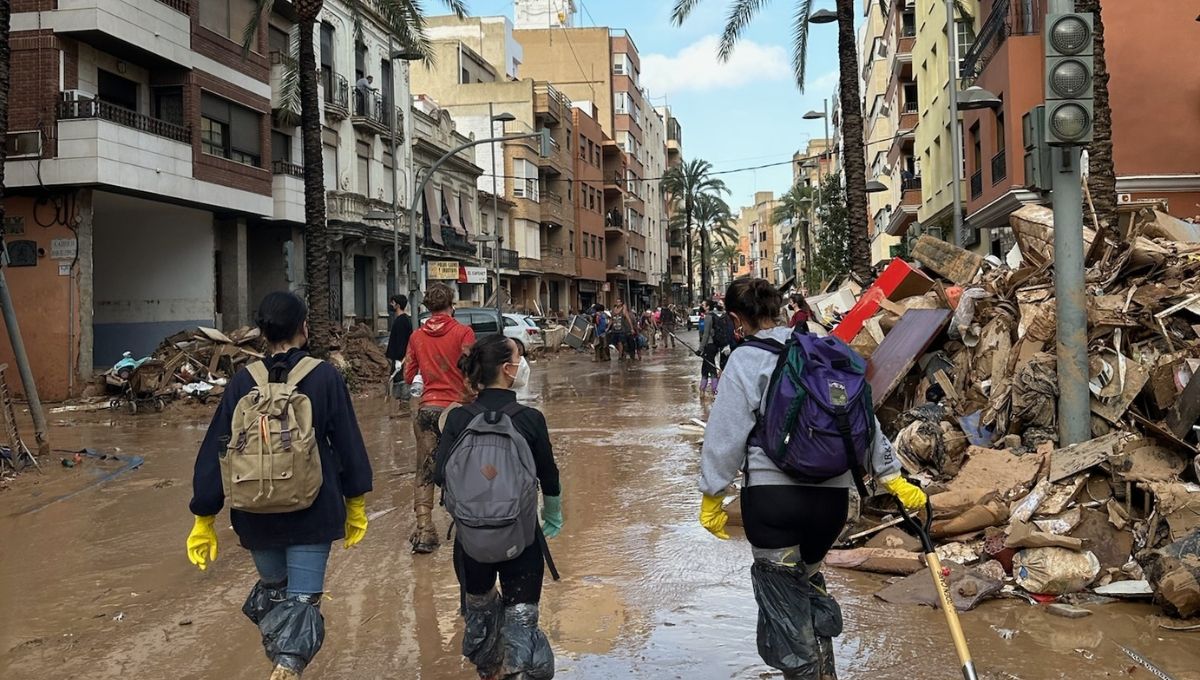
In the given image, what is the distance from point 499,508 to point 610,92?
236 ft

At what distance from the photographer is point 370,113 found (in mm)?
31500

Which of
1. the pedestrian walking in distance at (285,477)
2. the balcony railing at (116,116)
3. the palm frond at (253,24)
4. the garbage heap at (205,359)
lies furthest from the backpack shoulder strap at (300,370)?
Result: the palm frond at (253,24)

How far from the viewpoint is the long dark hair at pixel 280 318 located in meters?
3.61

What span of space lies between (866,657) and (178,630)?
3586 mm

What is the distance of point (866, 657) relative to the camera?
14.7 ft

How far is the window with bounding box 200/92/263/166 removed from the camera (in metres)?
22.4

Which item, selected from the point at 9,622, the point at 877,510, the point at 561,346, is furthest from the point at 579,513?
the point at 561,346

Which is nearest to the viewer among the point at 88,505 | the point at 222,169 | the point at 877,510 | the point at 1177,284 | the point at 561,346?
the point at 877,510

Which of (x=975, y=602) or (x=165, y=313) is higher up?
(x=165, y=313)

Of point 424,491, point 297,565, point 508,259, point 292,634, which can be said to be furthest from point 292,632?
point 508,259

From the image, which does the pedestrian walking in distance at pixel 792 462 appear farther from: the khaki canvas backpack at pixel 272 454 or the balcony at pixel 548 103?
the balcony at pixel 548 103

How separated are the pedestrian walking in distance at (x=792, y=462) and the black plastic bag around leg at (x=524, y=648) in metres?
0.80

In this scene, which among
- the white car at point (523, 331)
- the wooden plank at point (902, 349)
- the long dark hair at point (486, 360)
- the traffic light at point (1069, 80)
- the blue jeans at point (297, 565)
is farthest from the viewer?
the white car at point (523, 331)

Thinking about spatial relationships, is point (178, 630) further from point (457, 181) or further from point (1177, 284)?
point (457, 181)
